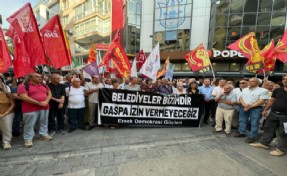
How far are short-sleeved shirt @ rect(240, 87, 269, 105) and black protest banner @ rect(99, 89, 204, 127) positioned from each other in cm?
142

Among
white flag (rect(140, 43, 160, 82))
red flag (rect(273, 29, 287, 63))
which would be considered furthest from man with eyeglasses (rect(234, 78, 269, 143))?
white flag (rect(140, 43, 160, 82))

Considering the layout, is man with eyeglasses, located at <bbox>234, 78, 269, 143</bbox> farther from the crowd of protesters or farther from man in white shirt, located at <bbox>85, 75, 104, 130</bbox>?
man in white shirt, located at <bbox>85, 75, 104, 130</bbox>

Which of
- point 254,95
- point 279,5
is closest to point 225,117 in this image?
point 254,95

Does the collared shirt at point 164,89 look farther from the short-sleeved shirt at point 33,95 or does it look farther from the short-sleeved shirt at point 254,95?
the short-sleeved shirt at point 33,95

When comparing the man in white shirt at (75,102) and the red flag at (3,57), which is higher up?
the red flag at (3,57)

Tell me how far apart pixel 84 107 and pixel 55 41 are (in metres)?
2.09

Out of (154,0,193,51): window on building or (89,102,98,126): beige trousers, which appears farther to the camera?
(154,0,193,51): window on building

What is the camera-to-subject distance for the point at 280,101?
149 inches

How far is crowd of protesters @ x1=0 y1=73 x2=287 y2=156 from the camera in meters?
3.83

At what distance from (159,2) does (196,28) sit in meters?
6.28

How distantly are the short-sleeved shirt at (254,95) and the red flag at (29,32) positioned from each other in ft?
18.1

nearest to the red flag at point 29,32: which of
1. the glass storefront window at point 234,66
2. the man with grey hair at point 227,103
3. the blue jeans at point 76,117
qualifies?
the blue jeans at point 76,117

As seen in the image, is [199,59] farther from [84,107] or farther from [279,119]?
[84,107]

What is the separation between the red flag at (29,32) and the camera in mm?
3965
